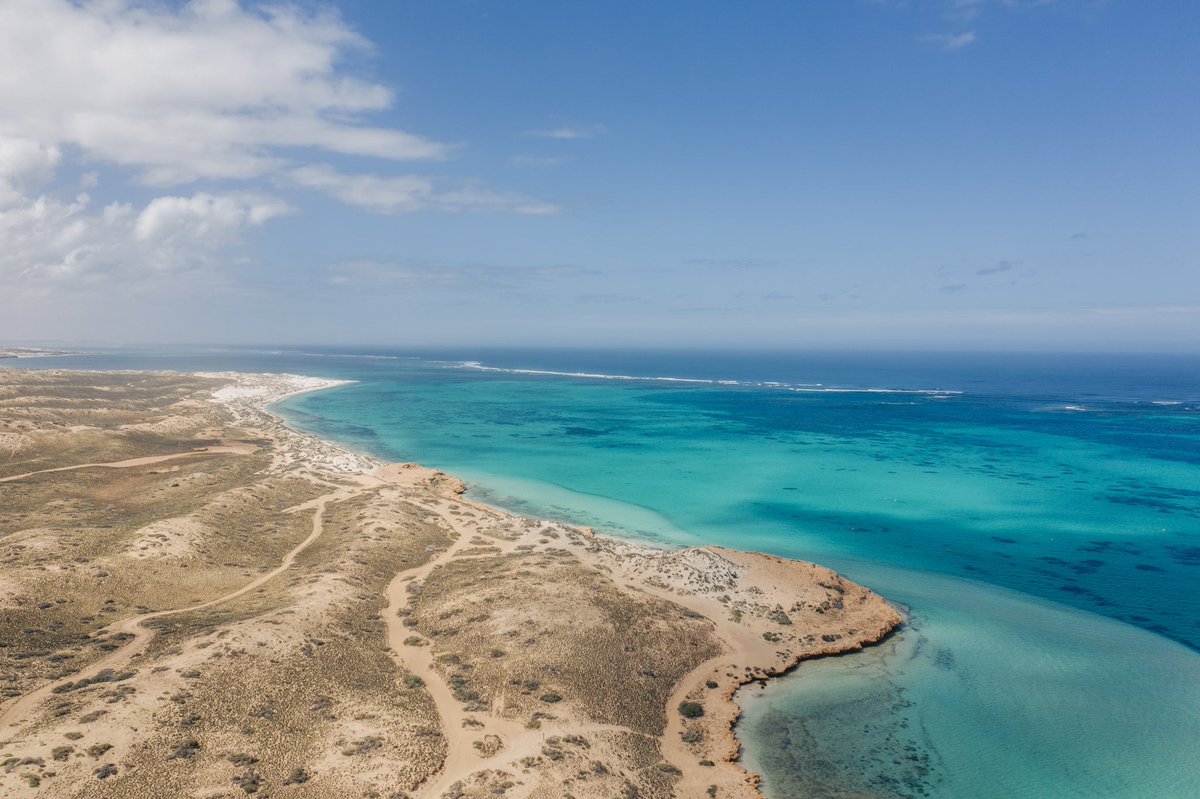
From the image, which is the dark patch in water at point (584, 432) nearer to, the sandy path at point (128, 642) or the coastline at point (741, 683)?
the sandy path at point (128, 642)

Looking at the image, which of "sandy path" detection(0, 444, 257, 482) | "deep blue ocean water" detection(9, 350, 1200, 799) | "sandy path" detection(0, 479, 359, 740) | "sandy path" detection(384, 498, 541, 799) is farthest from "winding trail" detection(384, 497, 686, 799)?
"sandy path" detection(0, 444, 257, 482)

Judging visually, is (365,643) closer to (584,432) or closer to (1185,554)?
(1185,554)

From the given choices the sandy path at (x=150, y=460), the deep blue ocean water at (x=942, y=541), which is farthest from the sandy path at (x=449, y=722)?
the sandy path at (x=150, y=460)

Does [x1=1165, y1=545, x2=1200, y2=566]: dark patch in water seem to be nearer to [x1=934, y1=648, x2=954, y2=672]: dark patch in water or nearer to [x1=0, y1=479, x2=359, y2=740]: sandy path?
[x1=934, y1=648, x2=954, y2=672]: dark patch in water

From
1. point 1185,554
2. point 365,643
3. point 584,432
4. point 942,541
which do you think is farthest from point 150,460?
point 1185,554

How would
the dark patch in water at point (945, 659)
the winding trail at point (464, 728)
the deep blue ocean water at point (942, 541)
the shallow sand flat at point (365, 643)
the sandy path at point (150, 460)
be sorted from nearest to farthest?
1. the shallow sand flat at point (365, 643)
2. the winding trail at point (464, 728)
3. the deep blue ocean water at point (942, 541)
4. the dark patch in water at point (945, 659)
5. the sandy path at point (150, 460)

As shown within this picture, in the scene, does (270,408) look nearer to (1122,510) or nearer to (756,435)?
(756,435)

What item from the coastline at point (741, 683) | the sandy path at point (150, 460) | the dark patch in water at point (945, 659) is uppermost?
the sandy path at point (150, 460)
